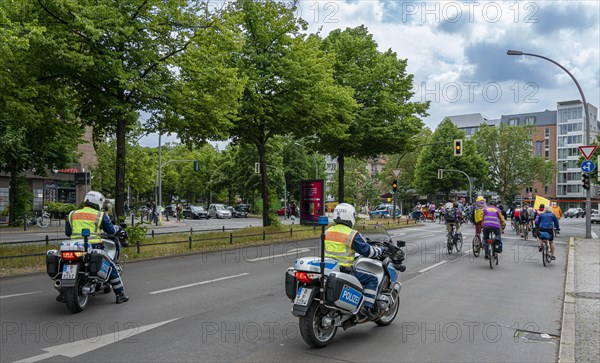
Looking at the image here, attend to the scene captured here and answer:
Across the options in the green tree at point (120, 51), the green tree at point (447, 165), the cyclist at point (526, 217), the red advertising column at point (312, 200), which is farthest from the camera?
the green tree at point (447, 165)

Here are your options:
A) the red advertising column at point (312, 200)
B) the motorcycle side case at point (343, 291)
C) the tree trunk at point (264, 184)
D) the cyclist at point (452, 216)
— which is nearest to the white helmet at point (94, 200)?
the motorcycle side case at point (343, 291)

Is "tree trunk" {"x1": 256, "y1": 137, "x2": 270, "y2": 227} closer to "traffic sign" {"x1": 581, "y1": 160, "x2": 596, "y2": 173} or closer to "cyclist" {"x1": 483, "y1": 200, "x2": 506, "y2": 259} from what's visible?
"cyclist" {"x1": 483, "y1": 200, "x2": 506, "y2": 259}

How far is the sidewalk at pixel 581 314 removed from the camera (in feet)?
18.7

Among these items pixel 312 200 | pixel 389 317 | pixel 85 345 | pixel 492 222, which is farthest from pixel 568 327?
pixel 312 200

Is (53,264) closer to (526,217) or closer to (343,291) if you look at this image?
(343,291)

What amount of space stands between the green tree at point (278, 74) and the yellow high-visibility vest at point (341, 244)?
1418 centimetres

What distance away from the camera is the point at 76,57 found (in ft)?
40.6

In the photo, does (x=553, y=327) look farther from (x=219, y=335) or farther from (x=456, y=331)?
(x=219, y=335)

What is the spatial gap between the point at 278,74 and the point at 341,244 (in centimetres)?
1548

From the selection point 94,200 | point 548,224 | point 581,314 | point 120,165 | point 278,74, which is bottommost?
point 581,314

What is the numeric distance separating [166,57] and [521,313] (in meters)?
11.9

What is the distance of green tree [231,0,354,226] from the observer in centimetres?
2020

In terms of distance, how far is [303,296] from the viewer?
18.1ft

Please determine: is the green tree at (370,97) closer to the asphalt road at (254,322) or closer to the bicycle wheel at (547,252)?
the bicycle wheel at (547,252)
